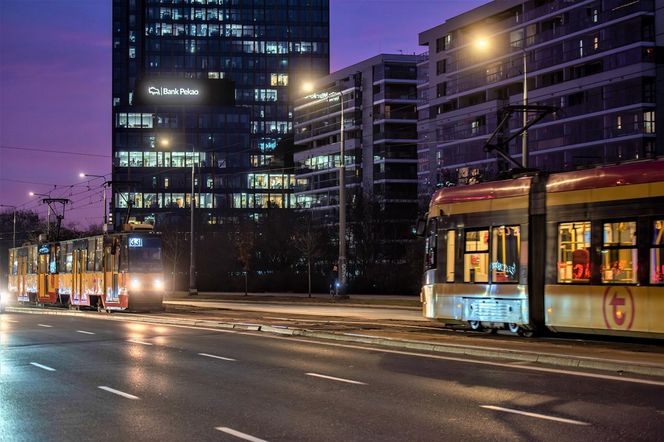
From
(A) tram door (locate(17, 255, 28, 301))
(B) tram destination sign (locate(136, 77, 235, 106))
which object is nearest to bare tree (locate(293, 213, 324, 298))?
(A) tram door (locate(17, 255, 28, 301))

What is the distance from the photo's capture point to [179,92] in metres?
138

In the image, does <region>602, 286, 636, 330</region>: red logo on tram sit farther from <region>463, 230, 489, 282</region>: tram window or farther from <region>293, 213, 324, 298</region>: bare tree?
<region>293, 213, 324, 298</region>: bare tree

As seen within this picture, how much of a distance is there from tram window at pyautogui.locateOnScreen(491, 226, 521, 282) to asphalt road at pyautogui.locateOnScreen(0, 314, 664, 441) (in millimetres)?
3481

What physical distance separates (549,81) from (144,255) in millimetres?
54176

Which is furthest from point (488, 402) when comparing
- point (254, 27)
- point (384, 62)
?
point (254, 27)

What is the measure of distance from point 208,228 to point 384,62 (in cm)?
3535

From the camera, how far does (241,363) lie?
15109mm

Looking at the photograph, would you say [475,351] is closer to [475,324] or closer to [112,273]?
[475,324]

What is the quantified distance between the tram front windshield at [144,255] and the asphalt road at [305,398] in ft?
51.5

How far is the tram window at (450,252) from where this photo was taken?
1970cm

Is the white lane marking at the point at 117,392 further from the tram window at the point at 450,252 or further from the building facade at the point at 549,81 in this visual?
the building facade at the point at 549,81

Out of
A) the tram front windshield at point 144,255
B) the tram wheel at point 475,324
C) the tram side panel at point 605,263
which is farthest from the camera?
the tram front windshield at point 144,255

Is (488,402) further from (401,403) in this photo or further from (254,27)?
(254,27)

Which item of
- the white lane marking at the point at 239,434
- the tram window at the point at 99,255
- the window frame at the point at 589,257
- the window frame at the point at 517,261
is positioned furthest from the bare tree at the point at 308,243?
the white lane marking at the point at 239,434
